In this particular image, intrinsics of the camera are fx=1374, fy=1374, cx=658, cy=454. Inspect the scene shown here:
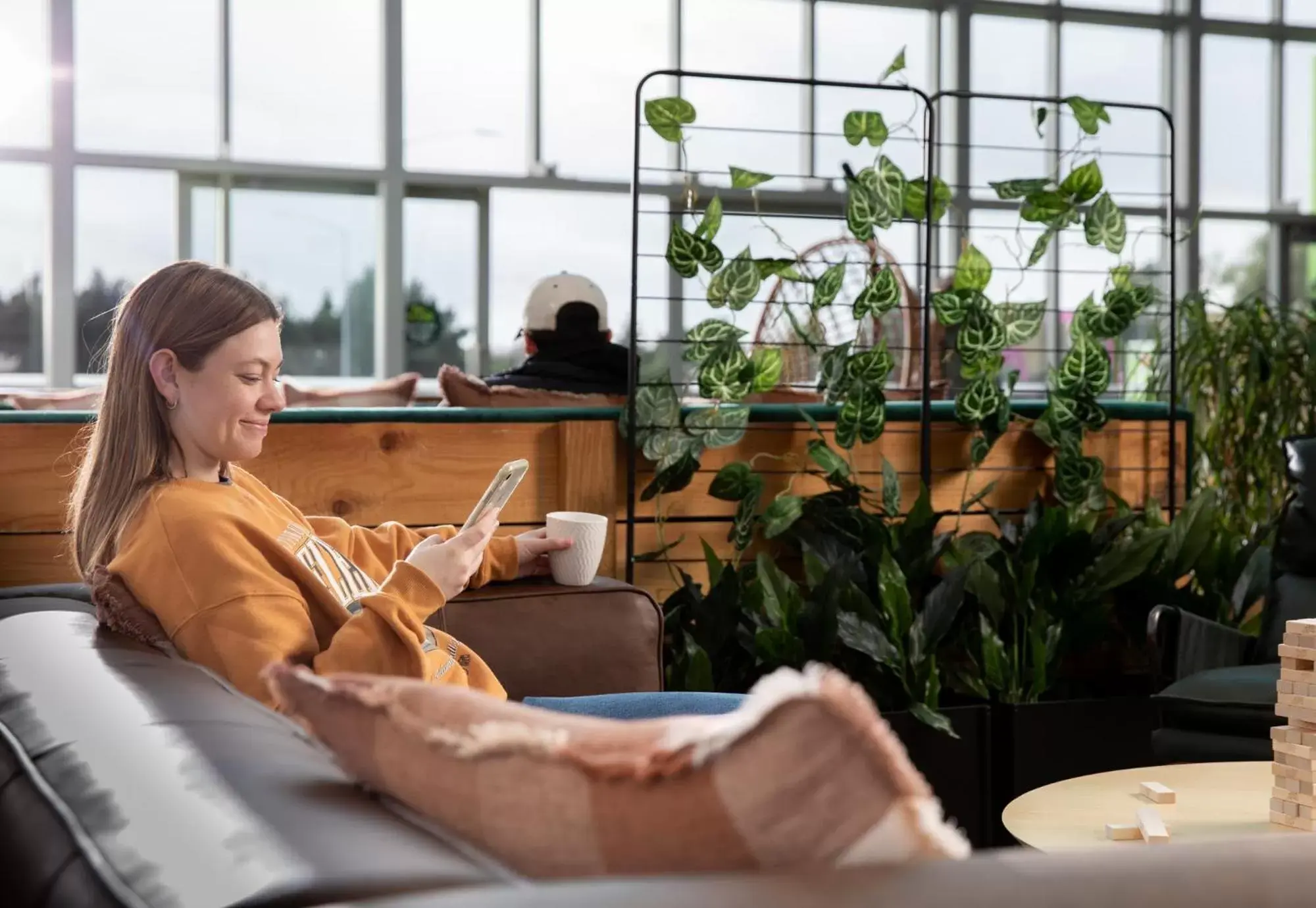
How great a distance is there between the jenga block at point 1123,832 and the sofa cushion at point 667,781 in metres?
1.15

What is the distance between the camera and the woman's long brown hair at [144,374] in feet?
4.91

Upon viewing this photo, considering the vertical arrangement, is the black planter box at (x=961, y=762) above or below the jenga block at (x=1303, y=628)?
below

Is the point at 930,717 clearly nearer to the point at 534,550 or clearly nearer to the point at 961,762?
the point at 961,762

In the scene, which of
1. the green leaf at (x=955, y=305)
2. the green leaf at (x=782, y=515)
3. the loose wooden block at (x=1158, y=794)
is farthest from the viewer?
the green leaf at (x=955, y=305)

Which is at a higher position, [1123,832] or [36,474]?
[36,474]

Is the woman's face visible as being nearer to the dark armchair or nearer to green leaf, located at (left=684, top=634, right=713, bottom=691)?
green leaf, located at (left=684, top=634, right=713, bottom=691)

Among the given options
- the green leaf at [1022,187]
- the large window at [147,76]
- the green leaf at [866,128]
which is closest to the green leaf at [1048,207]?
the green leaf at [1022,187]

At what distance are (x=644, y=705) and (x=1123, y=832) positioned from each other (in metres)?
0.59

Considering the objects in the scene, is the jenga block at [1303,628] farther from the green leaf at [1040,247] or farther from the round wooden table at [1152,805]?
the green leaf at [1040,247]

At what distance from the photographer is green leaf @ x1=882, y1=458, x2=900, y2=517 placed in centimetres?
297

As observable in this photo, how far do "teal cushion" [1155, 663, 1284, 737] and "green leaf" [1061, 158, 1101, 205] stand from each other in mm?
1194

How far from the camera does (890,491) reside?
2975 millimetres

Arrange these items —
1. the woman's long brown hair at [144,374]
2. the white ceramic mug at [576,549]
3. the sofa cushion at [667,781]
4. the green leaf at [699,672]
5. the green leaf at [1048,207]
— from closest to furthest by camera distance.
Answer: the sofa cushion at [667,781] < the woman's long brown hair at [144,374] < the white ceramic mug at [576,549] < the green leaf at [699,672] < the green leaf at [1048,207]

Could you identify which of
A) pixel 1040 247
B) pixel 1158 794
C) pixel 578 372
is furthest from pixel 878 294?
pixel 1158 794
